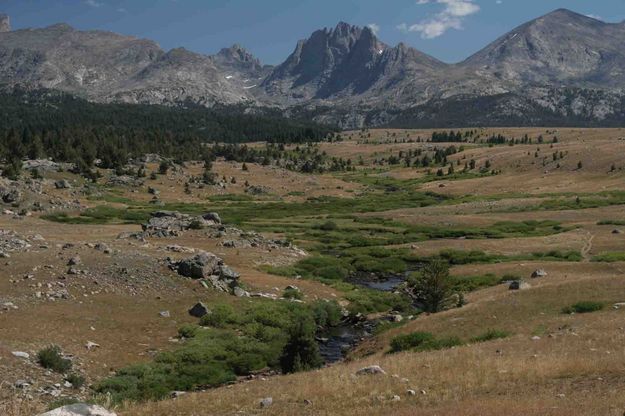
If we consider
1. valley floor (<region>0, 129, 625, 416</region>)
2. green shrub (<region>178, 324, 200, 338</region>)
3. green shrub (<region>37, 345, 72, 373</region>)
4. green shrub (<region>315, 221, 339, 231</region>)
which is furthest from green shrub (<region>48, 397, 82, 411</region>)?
green shrub (<region>315, 221, 339, 231</region>)

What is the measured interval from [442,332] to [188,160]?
538ft

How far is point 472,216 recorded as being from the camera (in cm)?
10838

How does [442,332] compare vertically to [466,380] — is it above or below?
below

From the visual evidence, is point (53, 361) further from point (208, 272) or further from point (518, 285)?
point (518, 285)

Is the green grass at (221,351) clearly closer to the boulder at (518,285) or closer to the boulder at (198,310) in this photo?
the boulder at (198,310)

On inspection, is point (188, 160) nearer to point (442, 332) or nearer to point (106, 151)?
point (106, 151)

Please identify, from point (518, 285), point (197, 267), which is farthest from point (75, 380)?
point (518, 285)

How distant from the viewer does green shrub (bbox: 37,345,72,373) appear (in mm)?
26922

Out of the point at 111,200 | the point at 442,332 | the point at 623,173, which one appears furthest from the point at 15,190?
the point at 623,173

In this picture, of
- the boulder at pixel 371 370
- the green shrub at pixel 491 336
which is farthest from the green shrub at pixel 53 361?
the green shrub at pixel 491 336

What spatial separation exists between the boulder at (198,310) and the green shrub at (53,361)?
12.0m

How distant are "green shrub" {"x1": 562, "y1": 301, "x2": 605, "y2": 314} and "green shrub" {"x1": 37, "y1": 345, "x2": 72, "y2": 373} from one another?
28196 millimetres

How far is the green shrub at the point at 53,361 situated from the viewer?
26.9m

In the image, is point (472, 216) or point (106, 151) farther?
point (106, 151)
